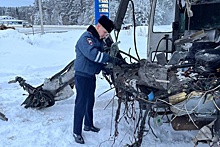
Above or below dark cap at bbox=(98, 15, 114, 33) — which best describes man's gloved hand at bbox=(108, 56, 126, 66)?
below

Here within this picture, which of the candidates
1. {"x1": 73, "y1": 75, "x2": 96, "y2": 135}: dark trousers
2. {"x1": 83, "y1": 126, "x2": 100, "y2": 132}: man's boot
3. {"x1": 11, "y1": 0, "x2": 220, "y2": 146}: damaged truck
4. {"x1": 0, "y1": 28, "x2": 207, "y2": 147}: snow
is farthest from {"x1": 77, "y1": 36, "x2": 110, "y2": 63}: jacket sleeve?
{"x1": 83, "y1": 126, "x2": 100, "y2": 132}: man's boot

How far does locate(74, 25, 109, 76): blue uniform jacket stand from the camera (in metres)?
3.39

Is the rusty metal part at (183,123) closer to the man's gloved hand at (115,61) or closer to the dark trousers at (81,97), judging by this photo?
the man's gloved hand at (115,61)

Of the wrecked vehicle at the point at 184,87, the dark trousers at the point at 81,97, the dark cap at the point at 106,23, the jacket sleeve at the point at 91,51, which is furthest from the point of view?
the dark trousers at the point at 81,97

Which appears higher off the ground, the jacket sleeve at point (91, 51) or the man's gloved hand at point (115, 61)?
the jacket sleeve at point (91, 51)

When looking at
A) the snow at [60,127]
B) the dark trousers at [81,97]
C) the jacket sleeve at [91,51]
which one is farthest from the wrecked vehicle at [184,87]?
the snow at [60,127]

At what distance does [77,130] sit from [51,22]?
55283 millimetres

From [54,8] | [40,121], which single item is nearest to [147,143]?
[40,121]

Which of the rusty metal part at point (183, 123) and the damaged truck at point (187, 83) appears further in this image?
the rusty metal part at point (183, 123)

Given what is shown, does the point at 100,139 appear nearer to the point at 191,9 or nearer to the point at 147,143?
the point at 147,143

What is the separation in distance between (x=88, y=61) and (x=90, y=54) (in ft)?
0.72

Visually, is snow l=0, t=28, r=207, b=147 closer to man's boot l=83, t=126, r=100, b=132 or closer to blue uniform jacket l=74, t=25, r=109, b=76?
man's boot l=83, t=126, r=100, b=132

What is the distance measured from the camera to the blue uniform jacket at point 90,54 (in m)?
3.39

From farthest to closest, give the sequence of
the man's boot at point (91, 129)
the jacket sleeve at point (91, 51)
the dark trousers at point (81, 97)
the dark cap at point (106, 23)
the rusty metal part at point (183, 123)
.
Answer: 1. the man's boot at point (91, 129)
2. the dark trousers at point (81, 97)
3. the dark cap at point (106, 23)
4. the jacket sleeve at point (91, 51)
5. the rusty metal part at point (183, 123)
